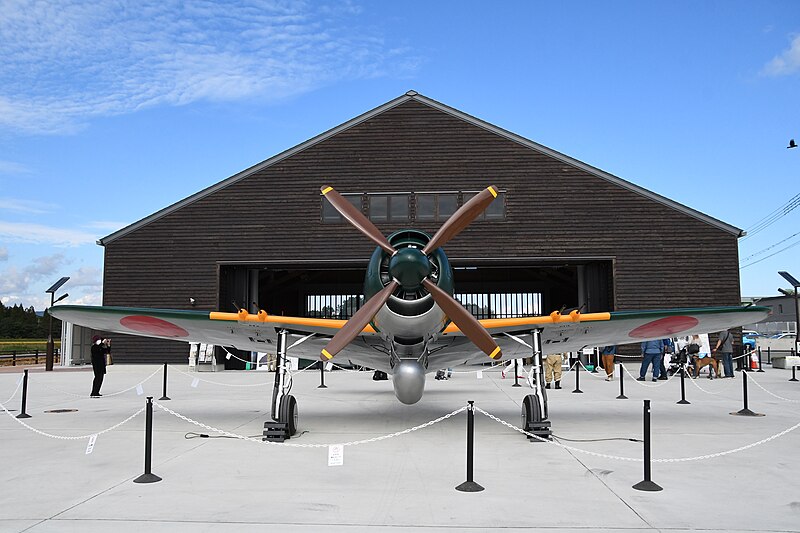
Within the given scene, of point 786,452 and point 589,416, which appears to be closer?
point 786,452

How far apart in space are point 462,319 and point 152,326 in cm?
597

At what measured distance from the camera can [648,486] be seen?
6859 millimetres

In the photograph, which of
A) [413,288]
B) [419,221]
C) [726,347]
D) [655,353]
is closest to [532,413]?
[413,288]

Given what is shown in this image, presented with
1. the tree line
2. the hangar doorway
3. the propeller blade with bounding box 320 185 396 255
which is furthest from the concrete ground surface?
the tree line

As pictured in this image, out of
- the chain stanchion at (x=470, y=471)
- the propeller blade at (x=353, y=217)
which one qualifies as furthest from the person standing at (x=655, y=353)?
the chain stanchion at (x=470, y=471)

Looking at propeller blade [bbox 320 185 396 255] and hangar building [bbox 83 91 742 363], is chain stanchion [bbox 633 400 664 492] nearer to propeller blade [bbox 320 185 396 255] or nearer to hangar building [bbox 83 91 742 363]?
propeller blade [bbox 320 185 396 255]

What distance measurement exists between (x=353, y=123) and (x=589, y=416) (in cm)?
2148

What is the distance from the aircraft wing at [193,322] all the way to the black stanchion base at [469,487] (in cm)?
434

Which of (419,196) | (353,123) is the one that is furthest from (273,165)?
(419,196)

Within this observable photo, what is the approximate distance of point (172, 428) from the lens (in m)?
11.6

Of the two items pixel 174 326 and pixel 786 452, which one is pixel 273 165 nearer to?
pixel 174 326

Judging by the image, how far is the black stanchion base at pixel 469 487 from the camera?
6.77 metres

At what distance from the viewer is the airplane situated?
30.3 ft

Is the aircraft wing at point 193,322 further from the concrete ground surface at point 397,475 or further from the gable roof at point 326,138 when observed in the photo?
the gable roof at point 326,138
